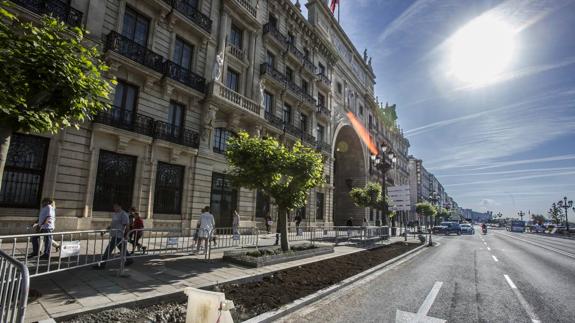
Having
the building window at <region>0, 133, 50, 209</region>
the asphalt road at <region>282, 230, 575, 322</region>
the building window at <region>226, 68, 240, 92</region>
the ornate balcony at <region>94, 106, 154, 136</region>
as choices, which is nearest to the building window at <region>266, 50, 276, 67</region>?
the building window at <region>226, 68, 240, 92</region>

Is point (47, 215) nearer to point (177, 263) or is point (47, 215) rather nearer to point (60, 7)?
point (177, 263)

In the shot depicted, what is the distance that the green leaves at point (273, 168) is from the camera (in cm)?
1062

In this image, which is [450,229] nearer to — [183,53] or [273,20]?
[273,20]

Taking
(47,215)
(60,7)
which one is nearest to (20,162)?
(47,215)

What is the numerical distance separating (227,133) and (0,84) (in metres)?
15.3

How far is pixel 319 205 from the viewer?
29516mm

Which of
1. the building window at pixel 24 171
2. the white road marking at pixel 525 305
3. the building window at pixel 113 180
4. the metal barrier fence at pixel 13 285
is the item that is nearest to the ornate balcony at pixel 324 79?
the building window at pixel 113 180

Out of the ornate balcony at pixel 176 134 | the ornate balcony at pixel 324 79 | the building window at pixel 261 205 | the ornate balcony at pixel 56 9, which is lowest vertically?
the building window at pixel 261 205

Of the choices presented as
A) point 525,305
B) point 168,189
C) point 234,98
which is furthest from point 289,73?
point 525,305

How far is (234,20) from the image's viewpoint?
20.7 metres

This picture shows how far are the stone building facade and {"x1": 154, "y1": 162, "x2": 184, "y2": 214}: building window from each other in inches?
2.2

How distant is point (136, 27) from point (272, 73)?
34.8ft

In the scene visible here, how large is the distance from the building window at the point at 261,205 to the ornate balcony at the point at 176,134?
6843 mm

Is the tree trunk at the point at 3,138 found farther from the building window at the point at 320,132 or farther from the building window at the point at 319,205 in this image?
the building window at the point at 320,132
